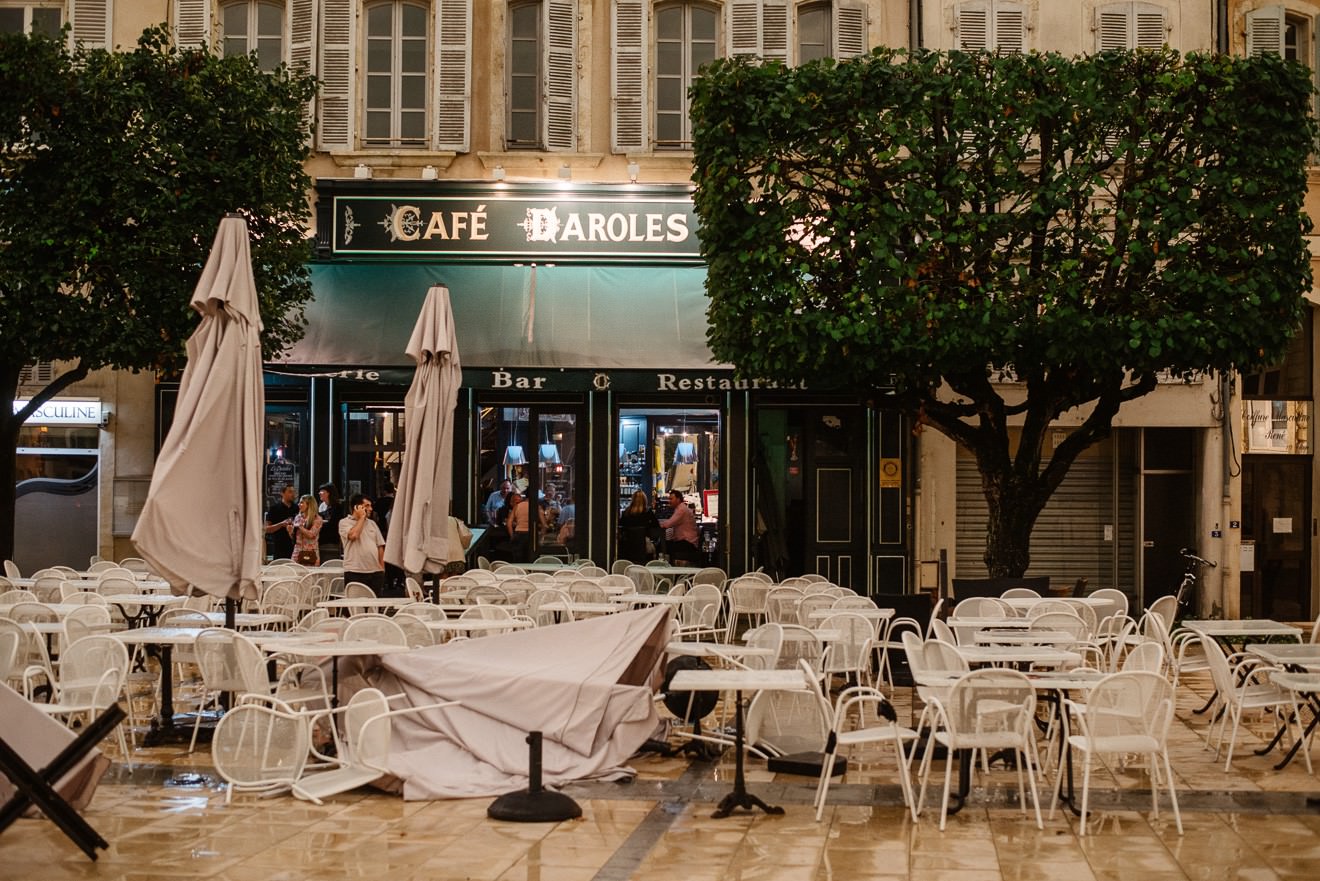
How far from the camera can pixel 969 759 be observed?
9328mm

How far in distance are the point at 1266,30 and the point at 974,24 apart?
4.02m

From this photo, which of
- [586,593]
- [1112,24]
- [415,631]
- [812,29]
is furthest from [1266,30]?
[415,631]

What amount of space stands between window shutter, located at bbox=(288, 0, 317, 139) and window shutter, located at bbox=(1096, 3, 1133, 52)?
10.7m

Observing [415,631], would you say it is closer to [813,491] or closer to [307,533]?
[307,533]

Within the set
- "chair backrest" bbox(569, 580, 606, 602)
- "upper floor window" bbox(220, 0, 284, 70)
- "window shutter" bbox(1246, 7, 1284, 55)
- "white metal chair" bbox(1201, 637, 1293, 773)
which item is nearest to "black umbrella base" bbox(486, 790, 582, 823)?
"white metal chair" bbox(1201, 637, 1293, 773)

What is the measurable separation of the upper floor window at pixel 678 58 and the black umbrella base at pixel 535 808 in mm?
14014

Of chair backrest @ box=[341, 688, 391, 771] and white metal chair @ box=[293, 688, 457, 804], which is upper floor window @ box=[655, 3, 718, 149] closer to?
white metal chair @ box=[293, 688, 457, 804]

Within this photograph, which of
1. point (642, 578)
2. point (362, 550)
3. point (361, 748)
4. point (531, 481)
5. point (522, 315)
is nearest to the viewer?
point (361, 748)

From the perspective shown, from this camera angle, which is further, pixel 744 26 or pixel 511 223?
pixel 744 26

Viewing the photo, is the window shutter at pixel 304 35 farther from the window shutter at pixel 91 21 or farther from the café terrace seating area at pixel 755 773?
the café terrace seating area at pixel 755 773

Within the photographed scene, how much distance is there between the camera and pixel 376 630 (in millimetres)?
10547

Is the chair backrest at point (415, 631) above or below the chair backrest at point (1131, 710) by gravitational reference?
above

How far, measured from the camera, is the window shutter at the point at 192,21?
21797 mm

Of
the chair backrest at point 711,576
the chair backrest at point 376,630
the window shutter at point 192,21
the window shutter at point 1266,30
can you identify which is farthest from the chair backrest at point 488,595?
the window shutter at point 1266,30
